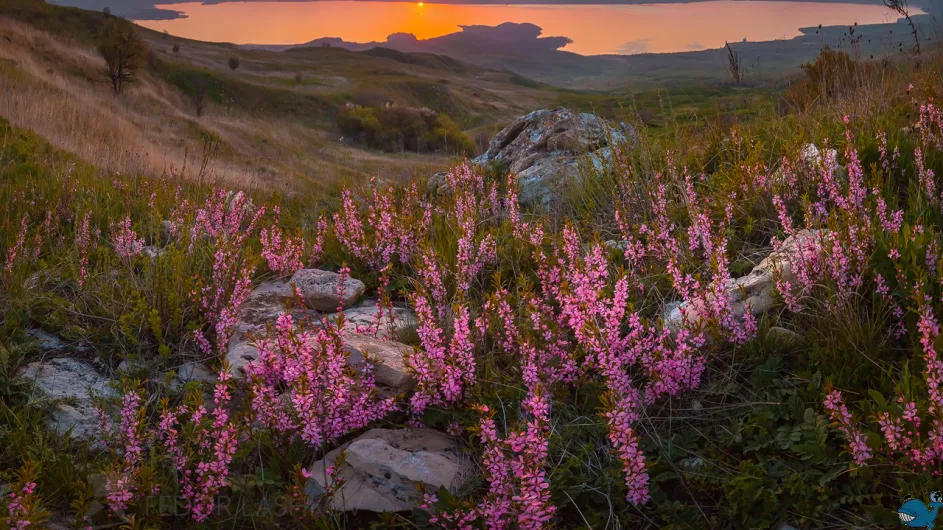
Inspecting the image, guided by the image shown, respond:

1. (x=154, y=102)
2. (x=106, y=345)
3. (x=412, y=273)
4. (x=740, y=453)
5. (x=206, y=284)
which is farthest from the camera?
(x=154, y=102)

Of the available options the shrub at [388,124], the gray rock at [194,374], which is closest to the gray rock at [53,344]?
the gray rock at [194,374]

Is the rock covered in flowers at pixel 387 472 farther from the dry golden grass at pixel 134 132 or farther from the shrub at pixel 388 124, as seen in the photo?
the shrub at pixel 388 124

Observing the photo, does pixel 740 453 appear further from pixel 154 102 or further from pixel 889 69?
pixel 154 102

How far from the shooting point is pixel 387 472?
2850 mm

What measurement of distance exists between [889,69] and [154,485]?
9198 millimetres

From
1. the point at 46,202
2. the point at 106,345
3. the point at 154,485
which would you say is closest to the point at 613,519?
the point at 154,485

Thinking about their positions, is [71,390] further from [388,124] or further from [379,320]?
[388,124]

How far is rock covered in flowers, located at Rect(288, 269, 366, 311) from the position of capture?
449 centimetres

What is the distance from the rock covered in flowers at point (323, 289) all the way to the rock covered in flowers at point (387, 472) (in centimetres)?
156

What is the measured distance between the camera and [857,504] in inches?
100.0

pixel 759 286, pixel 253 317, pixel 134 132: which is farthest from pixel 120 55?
pixel 759 286

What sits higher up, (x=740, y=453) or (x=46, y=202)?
(x=46, y=202)

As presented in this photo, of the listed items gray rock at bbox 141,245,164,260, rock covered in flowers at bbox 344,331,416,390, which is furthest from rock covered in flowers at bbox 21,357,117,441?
rock covered in flowers at bbox 344,331,416,390

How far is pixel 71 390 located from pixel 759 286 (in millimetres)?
4229
